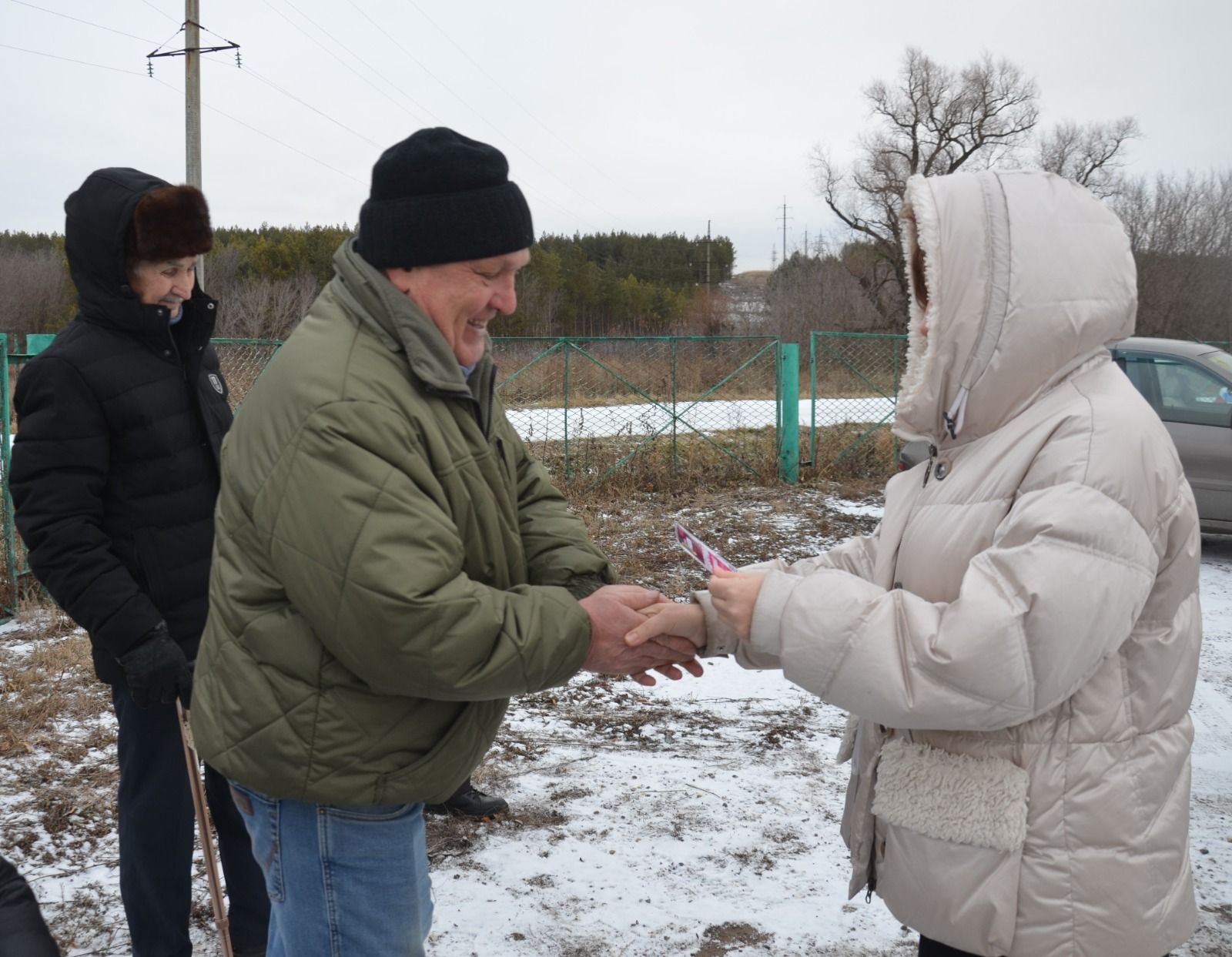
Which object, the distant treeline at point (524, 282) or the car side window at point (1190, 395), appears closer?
the car side window at point (1190, 395)

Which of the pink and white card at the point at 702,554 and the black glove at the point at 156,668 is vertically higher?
the pink and white card at the point at 702,554

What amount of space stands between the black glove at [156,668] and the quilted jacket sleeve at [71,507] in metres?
0.03

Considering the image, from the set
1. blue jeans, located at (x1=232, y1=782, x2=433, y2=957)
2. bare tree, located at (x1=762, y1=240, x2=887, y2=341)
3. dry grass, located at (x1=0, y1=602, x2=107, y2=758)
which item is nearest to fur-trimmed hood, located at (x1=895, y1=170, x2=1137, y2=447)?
blue jeans, located at (x1=232, y1=782, x2=433, y2=957)

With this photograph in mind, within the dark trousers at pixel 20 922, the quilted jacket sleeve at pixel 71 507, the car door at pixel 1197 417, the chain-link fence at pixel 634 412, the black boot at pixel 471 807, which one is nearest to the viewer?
the dark trousers at pixel 20 922

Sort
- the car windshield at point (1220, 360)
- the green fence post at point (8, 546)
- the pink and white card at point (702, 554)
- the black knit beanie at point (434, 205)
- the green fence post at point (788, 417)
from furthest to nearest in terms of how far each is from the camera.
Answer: the green fence post at point (788, 417) < the car windshield at point (1220, 360) < the green fence post at point (8, 546) < the pink and white card at point (702, 554) < the black knit beanie at point (434, 205)

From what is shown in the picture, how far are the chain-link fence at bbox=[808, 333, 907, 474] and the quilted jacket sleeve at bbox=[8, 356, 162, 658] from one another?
1036 cm

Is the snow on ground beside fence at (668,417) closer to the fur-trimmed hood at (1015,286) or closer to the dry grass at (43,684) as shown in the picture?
the dry grass at (43,684)

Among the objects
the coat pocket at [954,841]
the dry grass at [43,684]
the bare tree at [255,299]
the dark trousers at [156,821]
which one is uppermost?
the bare tree at [255,299]

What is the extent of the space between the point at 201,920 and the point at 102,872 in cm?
53

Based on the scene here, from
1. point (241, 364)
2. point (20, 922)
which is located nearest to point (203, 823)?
point (20, 922)

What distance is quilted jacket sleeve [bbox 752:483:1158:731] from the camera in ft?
4.68

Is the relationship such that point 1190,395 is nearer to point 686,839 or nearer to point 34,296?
point 686,839

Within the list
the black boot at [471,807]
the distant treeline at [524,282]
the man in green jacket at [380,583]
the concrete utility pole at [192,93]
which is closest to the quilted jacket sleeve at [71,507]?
the man in green jacket at [380,583]

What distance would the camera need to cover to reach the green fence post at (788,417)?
1188 centimetres
